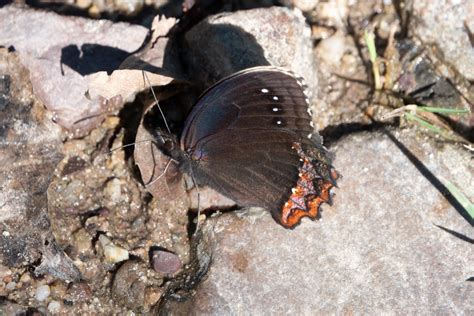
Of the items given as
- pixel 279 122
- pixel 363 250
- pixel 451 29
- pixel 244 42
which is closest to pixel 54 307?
pixel 279 122

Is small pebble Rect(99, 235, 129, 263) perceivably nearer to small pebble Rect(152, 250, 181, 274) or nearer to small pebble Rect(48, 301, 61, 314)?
small pebble Rect(152, 250, 181, 274)

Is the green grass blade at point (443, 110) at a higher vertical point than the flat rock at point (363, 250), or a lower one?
higher

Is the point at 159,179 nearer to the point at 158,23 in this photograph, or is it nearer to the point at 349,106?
the point at 158,23

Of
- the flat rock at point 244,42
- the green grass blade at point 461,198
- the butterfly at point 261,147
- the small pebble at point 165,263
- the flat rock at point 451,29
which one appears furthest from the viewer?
the flat rock at point 451,29

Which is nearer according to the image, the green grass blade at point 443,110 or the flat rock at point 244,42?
the green grass blade at point 443,110

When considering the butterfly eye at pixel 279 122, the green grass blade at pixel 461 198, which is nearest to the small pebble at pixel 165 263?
the butterfly eye at pixel 279 122

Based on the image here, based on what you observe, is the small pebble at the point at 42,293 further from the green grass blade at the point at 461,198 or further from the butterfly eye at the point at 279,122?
the green grass blade at the point at 461,198

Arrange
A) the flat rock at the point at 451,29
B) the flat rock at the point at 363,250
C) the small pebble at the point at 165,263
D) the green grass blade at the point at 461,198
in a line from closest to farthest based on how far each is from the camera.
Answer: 1. the flat rock at the point at 363,250
2. the green grass blade at the point at 461,198
3. the small pebble at the point at 165,263
4. the flat rock at the point at 451,29

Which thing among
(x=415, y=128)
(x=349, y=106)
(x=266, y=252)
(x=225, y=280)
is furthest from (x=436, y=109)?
(x=225, y=280)
